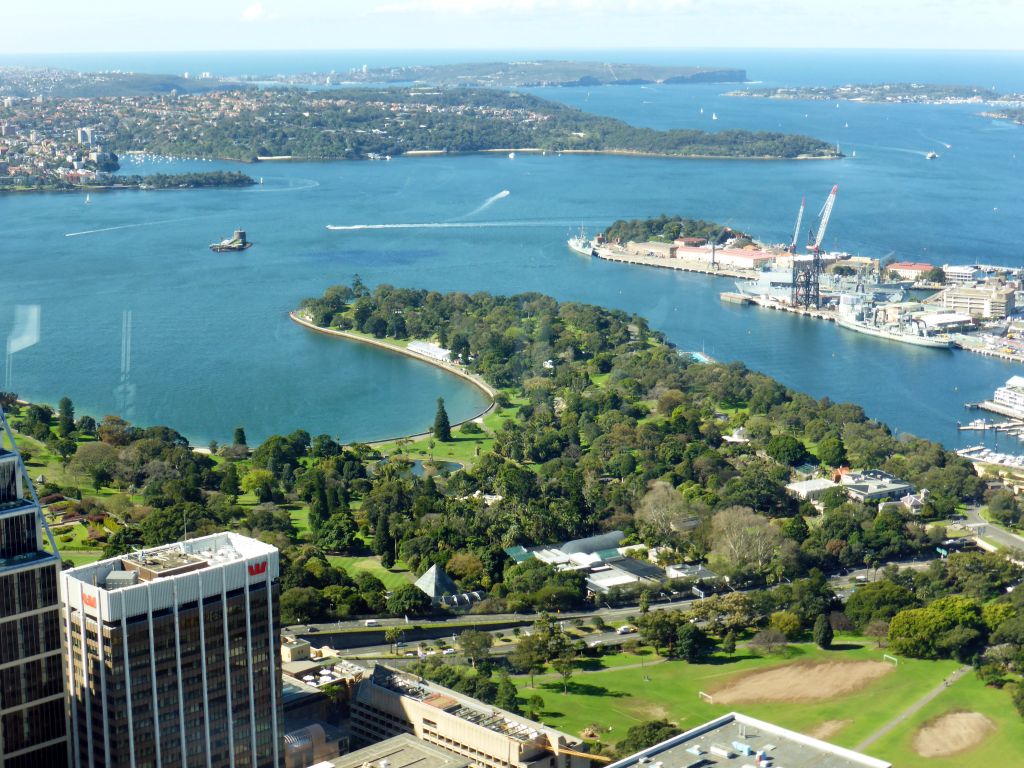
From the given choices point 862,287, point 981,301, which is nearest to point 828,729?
point 981,301

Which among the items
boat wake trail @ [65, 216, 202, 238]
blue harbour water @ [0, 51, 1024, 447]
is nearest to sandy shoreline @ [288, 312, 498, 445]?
blue harbour water @ [0, 51, 1024, 447]

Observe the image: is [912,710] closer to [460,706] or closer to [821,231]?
[460,706]

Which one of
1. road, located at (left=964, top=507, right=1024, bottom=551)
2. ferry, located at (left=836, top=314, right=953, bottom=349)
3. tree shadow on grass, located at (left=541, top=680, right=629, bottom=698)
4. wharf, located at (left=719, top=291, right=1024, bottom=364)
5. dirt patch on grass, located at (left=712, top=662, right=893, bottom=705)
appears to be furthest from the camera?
ferry, located at (left=836, top=314, right=953, bottom=349)

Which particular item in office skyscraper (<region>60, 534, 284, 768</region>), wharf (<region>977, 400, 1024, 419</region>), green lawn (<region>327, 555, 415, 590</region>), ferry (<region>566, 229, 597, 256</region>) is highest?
office skyscraper (<region>60, 534, 284, 768</region>)

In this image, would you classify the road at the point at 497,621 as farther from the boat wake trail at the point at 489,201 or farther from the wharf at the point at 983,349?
the boat wake trail at the point at 489,201

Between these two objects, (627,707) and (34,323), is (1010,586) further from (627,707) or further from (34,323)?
(34,323)

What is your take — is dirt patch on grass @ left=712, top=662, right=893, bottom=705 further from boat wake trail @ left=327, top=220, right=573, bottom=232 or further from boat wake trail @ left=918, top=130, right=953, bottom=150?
boat wake trail @ left=918, top=130, right=953, bottom=150

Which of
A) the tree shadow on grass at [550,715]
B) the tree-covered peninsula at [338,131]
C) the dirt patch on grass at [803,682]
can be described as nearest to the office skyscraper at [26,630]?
the tree shadow on grass at [550,715]
